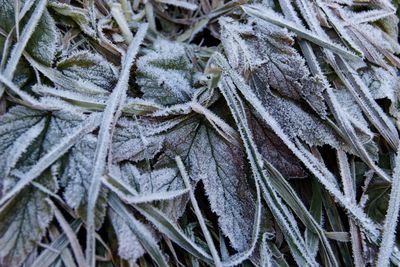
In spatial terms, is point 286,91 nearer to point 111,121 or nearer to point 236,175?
point 236,175

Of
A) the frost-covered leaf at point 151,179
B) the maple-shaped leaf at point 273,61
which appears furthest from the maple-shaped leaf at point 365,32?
the frost-covered leaf at point 151,179

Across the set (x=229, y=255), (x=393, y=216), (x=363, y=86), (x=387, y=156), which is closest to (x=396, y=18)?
(x=363, y=86)

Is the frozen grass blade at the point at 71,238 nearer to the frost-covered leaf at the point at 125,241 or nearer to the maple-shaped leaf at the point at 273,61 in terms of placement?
the frost-covered leaf at the point at 125,241

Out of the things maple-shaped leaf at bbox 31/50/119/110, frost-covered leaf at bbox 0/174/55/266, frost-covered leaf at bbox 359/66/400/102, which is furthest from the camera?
frost-covered leaf at bbox 359/66/400/102

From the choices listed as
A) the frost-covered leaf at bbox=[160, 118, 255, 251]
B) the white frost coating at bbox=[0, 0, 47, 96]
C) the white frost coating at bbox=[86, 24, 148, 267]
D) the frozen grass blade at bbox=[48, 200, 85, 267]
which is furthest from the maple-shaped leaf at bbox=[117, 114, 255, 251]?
the white frost coating at bbox=[0, 0, 47, 96]

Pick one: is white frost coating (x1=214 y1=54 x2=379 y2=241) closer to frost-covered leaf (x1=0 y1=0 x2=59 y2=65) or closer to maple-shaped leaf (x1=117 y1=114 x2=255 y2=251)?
maple-shaped leaf (x1=117 y1=114 x2=255 y2=251)
